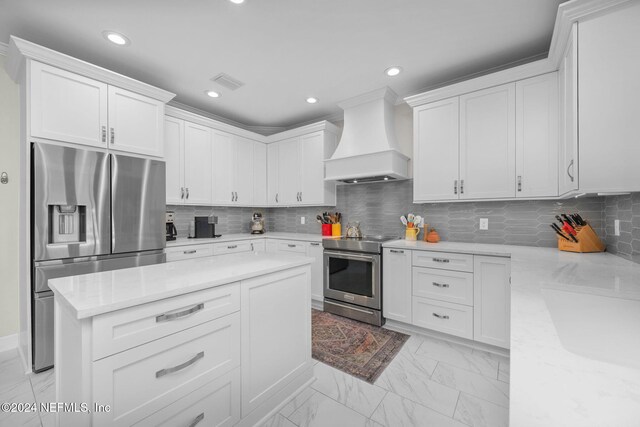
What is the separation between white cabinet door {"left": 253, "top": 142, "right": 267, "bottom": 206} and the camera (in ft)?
13.7

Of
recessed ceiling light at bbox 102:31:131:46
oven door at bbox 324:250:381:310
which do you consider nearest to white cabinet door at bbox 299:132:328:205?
oven door at bbox 324:250:381:310

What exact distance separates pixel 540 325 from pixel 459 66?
2.75 metres

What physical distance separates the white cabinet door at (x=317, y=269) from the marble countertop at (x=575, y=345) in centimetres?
213

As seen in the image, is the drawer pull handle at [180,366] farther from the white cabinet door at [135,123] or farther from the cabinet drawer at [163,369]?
the white cabinet door at [135,123]

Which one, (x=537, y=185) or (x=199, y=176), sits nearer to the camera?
(x=537, y=185)

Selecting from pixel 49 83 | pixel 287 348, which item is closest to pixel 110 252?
pixel 49 83

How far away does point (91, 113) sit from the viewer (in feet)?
7.52

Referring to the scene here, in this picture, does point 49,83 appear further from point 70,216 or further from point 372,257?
point 372,257

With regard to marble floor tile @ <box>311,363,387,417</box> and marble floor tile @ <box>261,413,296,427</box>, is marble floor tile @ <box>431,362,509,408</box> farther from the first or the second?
marble floor tile @ <box>261,413,296,427</box>

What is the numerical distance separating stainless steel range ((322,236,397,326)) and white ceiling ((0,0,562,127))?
186 cm

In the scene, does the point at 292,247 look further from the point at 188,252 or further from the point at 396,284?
the point at 396,284

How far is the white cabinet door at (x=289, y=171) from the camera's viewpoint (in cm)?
396

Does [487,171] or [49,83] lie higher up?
[49,83]

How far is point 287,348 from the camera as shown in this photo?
5.49ft
